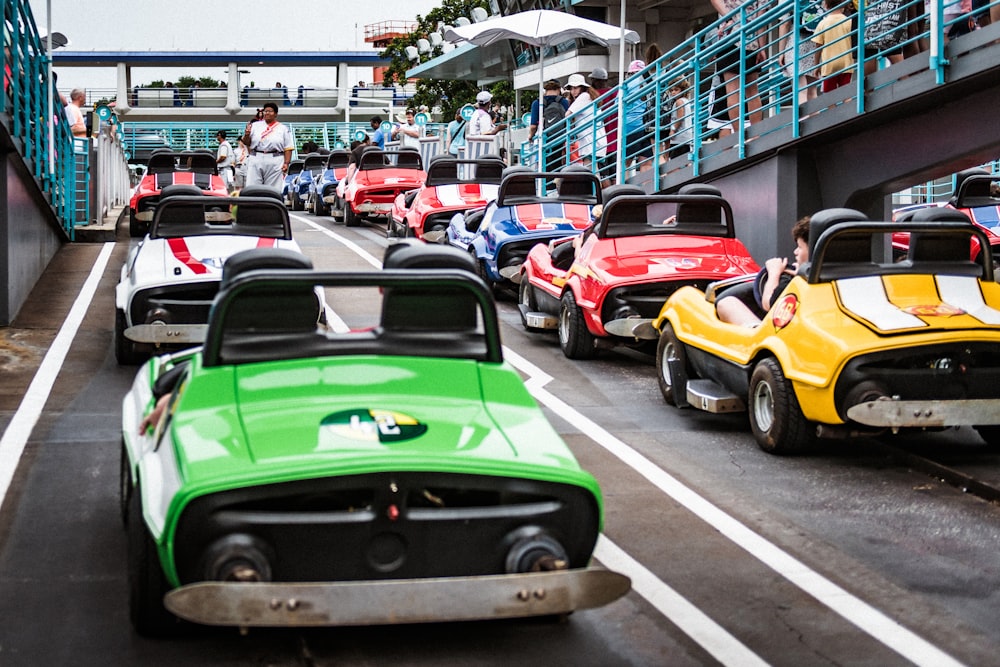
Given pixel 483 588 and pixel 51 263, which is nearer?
pixel 483 588

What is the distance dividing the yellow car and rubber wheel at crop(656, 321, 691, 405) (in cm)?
69

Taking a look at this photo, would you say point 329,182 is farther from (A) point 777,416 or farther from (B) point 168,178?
(A) point 777,416

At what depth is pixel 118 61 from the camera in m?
96.5

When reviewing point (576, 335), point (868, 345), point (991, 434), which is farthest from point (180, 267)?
point (991, 434)

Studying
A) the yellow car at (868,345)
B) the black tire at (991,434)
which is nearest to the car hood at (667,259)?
the yellow car at (868,345)

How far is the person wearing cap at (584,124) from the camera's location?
72.7 feet

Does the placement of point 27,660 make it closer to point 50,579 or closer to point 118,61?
point 50,579

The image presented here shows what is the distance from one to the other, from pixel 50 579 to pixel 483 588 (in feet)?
7.87

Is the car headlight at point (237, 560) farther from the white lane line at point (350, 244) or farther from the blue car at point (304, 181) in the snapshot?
the blue car at point (304, 181)

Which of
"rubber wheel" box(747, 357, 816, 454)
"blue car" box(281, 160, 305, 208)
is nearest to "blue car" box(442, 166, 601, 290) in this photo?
"rubber wheel" box(747, 357, 816, 454)

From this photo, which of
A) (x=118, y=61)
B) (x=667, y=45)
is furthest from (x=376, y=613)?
(x=118, y=61)

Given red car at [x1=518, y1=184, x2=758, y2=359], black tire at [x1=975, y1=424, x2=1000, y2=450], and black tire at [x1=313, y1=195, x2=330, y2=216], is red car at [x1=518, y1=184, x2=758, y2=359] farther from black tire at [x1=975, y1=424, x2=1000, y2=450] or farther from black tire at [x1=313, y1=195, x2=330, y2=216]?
→ black tire at [x1=313, y1=195, x2=330, y2=216]

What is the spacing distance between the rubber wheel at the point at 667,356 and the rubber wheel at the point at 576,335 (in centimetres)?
173

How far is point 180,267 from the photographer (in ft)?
38.1
